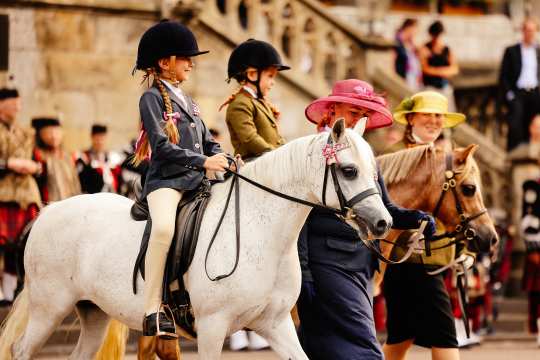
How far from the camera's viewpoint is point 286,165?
851 cm

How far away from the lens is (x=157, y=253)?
861cm

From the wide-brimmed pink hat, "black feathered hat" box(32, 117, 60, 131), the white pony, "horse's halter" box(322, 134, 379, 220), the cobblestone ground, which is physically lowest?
the cobblestone ground

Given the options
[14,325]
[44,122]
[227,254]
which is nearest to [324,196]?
[227,254]

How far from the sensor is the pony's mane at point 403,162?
10180 mm

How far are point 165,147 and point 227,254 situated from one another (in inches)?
30.4

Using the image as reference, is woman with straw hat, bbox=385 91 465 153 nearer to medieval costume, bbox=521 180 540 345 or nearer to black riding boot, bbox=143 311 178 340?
black riding boot, bbox=143 311 178 340

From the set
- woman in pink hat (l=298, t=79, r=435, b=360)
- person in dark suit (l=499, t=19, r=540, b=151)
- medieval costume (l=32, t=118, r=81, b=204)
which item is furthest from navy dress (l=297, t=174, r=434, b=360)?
person in dark suit (l=499, t=19, r=540, b=151)

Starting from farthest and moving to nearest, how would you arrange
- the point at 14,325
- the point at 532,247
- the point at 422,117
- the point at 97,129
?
the point at 532,247 < the point at 97,129 < the point at 422,117 < the point at 14,325

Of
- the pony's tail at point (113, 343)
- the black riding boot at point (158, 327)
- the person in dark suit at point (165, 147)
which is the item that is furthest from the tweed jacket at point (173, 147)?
the pony's tail at point (113, 343)

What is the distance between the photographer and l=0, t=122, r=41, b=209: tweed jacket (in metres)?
14.4

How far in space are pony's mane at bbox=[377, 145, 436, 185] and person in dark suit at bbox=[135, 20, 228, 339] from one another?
4.99 feet

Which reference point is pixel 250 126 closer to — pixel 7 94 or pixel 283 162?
pixel 283 162

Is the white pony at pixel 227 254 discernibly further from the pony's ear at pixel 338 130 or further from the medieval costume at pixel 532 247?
the medieval costume at pixel 532 247

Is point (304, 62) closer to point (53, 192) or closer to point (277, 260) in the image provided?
point (53, 192)
